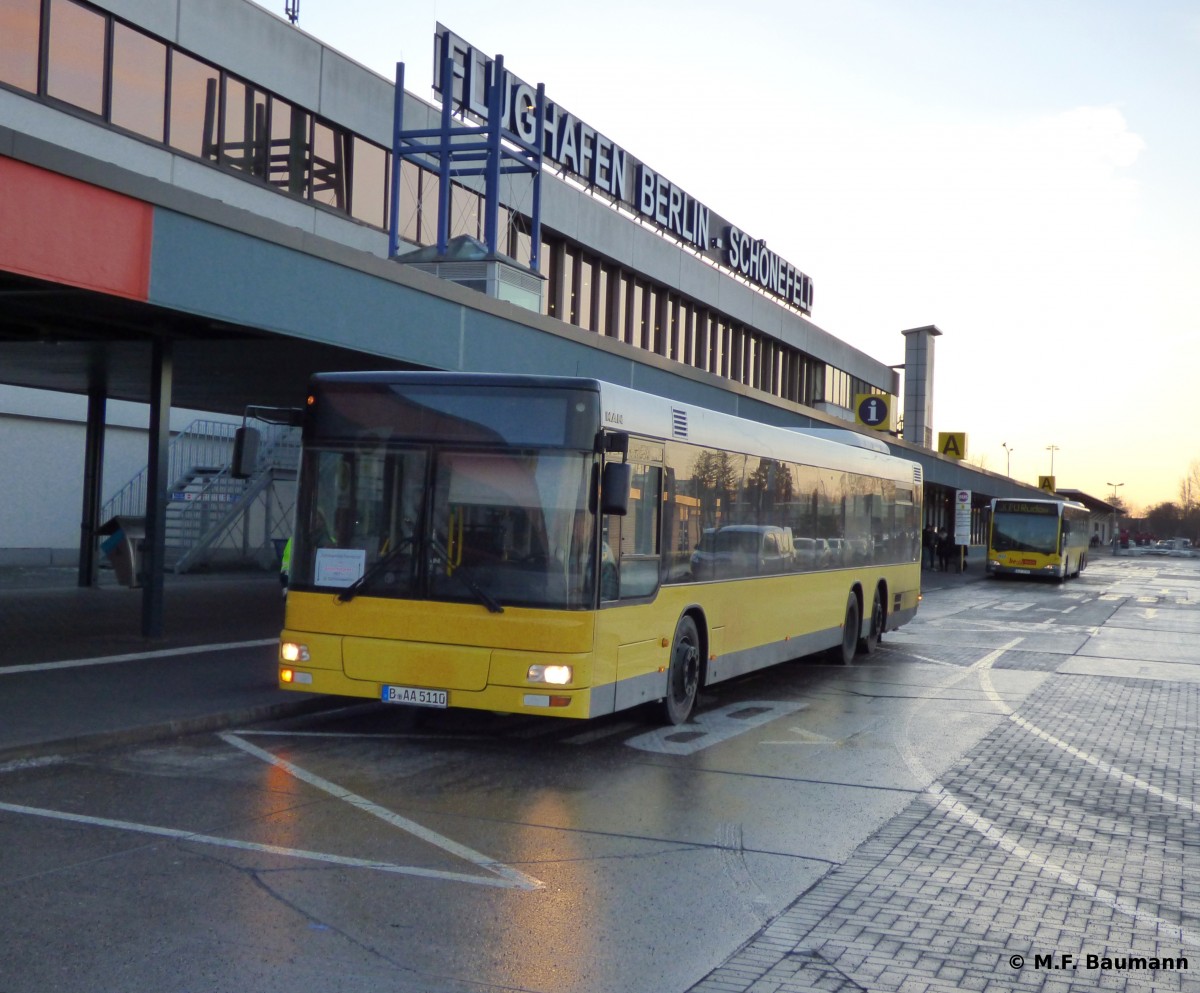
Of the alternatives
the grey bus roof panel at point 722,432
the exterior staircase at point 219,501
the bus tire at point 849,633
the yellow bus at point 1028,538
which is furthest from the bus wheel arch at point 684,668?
the yellow bus at point 1028,538

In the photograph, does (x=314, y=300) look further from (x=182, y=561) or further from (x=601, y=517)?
(x=182, y=561)

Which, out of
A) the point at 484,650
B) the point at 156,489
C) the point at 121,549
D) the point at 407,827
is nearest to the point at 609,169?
the point at 121,549

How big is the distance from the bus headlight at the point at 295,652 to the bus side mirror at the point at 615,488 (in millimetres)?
2441

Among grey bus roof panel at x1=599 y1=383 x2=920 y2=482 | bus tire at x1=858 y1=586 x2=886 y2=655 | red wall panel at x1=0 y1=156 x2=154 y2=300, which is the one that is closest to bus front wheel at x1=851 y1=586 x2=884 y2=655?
bus tire at x1=858 y1=586 x2=886 y2=655

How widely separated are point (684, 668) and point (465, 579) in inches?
101

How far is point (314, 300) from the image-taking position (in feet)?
43.3

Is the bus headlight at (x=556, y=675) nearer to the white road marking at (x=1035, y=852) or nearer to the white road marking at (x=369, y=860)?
the white road marking at (x=369, y=860)

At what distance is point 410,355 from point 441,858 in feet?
30.1

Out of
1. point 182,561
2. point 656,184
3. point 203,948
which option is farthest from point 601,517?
point 656,184

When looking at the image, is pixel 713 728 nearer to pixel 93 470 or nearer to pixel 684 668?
pixel 684 668

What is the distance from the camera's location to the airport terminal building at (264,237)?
37.9 ft

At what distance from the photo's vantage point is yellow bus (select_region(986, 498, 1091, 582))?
4666cm

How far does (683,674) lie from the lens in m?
10.9

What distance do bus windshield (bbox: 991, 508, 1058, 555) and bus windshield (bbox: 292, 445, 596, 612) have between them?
4073 centimetres
